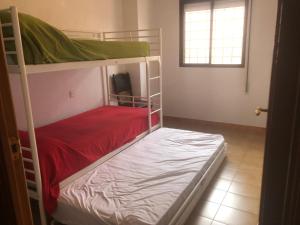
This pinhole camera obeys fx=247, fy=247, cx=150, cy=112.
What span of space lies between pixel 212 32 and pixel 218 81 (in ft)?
2.79

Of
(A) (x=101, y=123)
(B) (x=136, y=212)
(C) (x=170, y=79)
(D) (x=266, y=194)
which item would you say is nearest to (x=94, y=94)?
(A) (x=101, y=123)

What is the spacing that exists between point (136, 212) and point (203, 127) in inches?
117

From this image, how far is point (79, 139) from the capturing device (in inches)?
97.7

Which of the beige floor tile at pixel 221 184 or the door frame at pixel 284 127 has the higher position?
the door frame at pixel 284 127

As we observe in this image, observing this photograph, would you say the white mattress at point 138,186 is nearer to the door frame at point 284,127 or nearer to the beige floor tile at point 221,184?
the beige floor tile at point 221,184

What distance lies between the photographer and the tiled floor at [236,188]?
83.9 inches

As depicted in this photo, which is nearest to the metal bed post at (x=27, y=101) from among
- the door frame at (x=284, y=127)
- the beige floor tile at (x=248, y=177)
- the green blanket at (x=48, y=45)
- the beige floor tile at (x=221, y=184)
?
the green blanket at (x=48, y=45)

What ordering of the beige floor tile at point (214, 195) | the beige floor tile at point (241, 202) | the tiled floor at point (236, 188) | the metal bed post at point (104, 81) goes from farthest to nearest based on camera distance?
the metal bed post at point (104, 81) → the beige floor tile at point (214, 195) → the beige floor tile at point (241, 202) → the tiled floor at point (236, 188)

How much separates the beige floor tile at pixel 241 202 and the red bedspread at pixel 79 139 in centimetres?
132

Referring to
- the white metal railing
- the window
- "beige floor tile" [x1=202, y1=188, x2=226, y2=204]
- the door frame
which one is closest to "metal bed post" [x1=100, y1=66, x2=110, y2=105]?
the window

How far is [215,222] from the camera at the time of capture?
207 centimetres

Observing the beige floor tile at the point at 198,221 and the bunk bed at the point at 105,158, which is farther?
the beige floor tile at the point at 198,221

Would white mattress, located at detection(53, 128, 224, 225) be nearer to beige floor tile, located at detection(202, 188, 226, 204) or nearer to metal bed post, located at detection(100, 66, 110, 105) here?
beige floor tile, located at detection(202, 188, 226, 204)

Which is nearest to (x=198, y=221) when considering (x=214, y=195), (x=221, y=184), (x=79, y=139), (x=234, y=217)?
(x=234, y=217)
